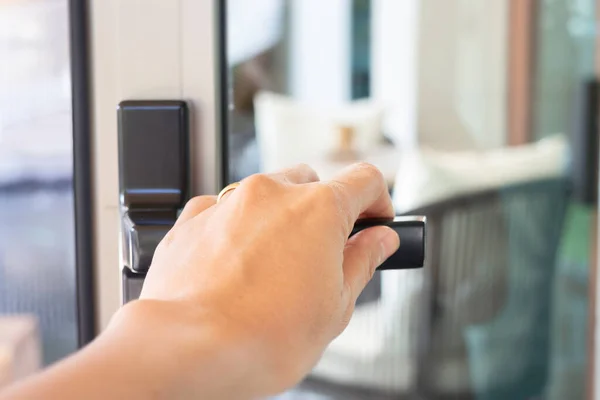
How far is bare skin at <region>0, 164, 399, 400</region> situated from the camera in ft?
0.72

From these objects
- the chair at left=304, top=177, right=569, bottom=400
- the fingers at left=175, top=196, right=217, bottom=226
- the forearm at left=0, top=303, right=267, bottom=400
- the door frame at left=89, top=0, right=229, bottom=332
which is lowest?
the chair at left=304, top=177, right=569, bottom=400

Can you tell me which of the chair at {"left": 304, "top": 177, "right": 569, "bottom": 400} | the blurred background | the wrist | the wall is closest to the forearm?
the wrist

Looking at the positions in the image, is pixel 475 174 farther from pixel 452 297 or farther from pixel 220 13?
pixel 220 13

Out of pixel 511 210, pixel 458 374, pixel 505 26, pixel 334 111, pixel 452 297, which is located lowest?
pixel 458 374

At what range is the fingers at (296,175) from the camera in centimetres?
32

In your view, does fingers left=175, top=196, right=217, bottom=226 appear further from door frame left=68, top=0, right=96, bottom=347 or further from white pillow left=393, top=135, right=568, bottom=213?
white pillow left=393, top=135, right=568, bottom=213

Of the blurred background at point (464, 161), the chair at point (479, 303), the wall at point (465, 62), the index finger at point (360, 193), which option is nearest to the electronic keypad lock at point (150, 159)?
the index finger at point (360, 193)

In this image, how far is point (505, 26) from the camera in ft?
3.11

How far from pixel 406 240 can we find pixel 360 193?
1.4 inches

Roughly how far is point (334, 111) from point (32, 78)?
461 millimetres

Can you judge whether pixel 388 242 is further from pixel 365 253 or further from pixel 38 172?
pixel 38 172

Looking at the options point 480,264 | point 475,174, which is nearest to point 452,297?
point 480,264

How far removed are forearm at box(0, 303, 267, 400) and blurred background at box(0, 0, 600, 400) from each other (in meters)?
0.45

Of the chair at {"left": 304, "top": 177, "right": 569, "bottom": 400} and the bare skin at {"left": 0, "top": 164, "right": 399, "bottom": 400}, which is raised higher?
the bare skin at {"left": 0, "top": 164, "right": 399, "bottom": 400}
